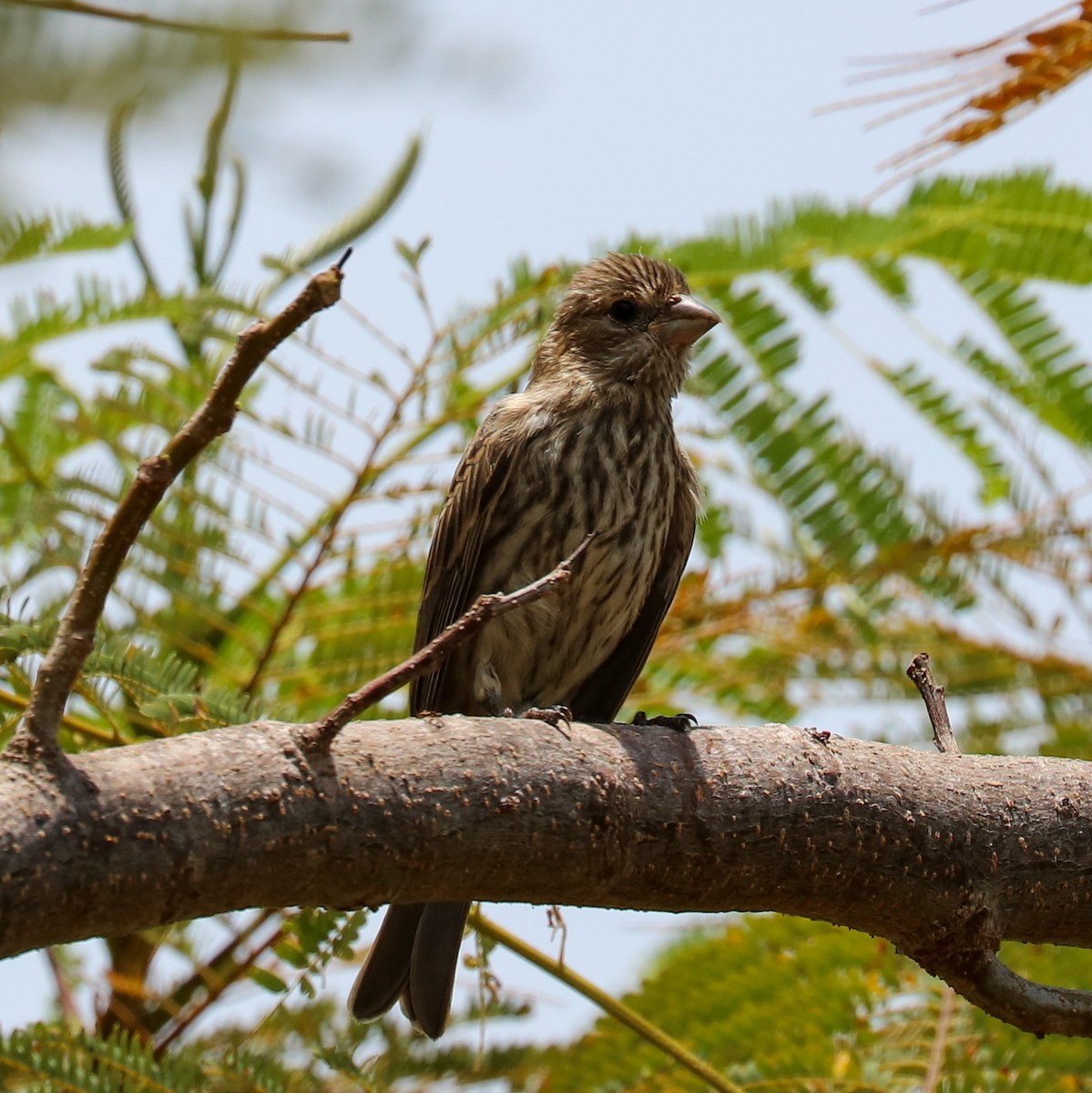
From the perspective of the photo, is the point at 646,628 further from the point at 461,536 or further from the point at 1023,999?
the point at 1023,999

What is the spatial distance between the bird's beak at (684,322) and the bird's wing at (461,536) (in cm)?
57

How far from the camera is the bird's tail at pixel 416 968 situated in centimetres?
330

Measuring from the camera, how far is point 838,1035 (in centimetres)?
334

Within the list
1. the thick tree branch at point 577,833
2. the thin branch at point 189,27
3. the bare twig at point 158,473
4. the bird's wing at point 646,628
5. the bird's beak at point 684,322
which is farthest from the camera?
the bird's beak at point 684,322

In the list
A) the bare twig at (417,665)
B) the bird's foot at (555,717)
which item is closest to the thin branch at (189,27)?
the bare twig at (417,665)

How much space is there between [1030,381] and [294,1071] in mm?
2652

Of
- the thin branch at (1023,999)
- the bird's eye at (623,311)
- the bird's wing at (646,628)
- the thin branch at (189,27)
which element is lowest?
the thin branch at (1023,999)

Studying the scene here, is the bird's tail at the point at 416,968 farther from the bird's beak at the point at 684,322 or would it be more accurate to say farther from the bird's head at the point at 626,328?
the bird's beak at the point at 684,322

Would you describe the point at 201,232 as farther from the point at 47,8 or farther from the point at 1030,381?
the point at 47,8

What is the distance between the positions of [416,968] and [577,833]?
45.2 inches

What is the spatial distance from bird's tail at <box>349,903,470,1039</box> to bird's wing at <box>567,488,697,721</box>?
0.94 m

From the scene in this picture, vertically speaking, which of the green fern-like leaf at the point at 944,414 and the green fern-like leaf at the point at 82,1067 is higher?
the green fern-like leaf at the point at 944,414

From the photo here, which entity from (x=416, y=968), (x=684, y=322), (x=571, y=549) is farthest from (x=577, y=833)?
(x=684, y=322)

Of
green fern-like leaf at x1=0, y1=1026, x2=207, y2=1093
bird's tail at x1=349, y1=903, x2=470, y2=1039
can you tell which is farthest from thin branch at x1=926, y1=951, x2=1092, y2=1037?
green fern-like leaf at x1=0, y1=1026, x2=207, y2=1093
